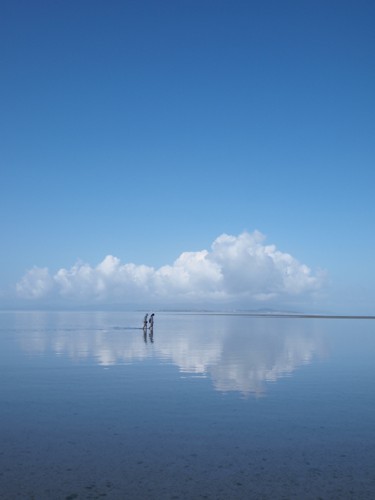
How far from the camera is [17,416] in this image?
16578 millimetres

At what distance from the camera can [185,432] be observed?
1491cm

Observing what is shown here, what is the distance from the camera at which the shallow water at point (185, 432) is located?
34.9 ft

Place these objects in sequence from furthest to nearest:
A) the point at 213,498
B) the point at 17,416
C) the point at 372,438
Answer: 1. the point at 17,416
2. the point at 372,438
3. the point at 213,498

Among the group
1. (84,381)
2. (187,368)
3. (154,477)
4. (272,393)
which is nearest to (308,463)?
(154,477)

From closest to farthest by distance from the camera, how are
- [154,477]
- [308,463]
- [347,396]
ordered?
[154,477], [308,463], [347,396]

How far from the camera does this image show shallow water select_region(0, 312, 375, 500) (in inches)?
419

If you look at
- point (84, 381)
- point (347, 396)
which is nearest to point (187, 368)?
point (84, 381)

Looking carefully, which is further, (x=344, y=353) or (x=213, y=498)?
(x=344, y=353)

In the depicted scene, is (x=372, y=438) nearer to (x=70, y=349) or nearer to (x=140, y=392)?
(x=140, y=392)

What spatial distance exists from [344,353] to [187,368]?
716 inches

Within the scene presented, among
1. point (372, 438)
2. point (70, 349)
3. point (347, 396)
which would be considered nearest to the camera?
point (372, 438)

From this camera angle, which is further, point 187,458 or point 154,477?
point 187,458

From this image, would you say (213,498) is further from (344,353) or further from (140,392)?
(344,353)

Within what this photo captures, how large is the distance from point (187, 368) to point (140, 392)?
809 cm
